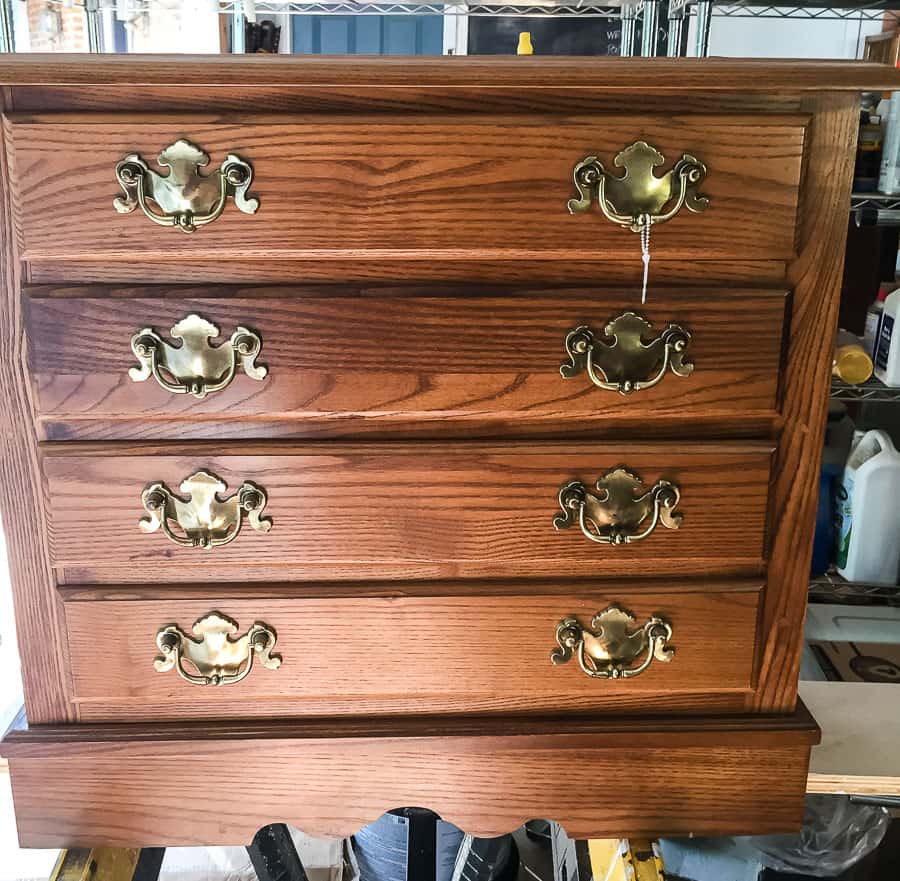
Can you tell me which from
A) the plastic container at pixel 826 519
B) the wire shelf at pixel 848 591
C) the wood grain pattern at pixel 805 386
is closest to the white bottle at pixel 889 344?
the plastic container at pixel 826 519

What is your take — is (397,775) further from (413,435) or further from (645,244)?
(645,244)

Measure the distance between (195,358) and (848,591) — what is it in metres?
1.48

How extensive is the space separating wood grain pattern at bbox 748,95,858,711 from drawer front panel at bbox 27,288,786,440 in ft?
0.09

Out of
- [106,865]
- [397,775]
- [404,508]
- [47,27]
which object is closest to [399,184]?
[404,508]

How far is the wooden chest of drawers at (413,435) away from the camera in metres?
0.76

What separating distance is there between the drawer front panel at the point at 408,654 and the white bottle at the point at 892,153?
121 centimetres

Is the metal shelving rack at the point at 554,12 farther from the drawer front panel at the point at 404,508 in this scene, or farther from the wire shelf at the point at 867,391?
the drawer front panel at the point at 404,508

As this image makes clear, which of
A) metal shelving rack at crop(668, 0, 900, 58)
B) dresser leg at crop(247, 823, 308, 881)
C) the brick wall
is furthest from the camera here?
the brick wall

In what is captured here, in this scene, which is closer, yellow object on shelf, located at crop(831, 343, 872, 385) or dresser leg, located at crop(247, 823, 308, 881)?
dresser leg, located at crop(247, 823, 308, 881)

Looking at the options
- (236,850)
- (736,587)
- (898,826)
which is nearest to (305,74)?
(736,587)

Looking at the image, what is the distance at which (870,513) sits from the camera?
182 centimetres

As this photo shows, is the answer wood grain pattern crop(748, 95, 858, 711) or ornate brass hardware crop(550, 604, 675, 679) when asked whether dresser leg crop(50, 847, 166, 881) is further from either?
wood grain pattern crop(748, 95, 858, 711)

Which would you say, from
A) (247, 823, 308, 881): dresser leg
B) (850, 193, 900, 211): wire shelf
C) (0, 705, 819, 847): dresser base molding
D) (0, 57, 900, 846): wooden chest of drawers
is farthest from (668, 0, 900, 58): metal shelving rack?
(247, 823, 308, 881): dresser leg

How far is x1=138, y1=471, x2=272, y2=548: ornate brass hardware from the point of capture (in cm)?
83
